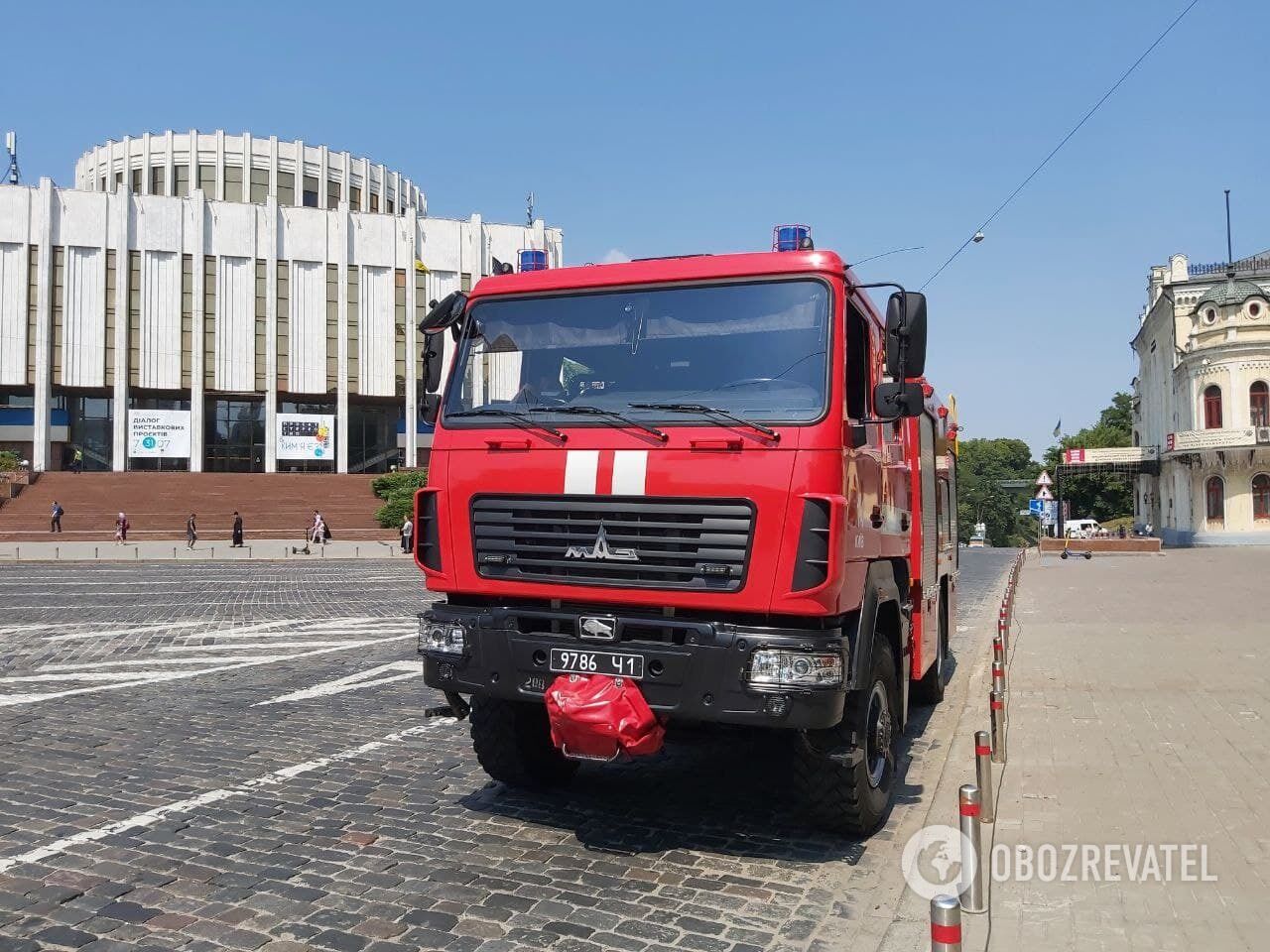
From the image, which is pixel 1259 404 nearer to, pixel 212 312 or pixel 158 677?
pixel 158 677

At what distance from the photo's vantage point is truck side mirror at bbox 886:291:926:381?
520 centimetres

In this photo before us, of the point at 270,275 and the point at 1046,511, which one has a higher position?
the point at 270,275

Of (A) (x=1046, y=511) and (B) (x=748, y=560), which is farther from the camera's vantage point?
(A) (x=1046, y=511)

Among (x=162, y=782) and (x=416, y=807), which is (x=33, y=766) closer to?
(x=162, y=782)

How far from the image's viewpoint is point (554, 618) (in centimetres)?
519

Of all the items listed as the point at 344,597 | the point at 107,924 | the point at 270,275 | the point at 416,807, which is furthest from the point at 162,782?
the point at 270,275

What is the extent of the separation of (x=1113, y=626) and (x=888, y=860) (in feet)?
38.1

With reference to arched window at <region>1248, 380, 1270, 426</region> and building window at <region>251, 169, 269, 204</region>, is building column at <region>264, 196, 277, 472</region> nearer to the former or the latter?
building window at <region>251, 169, 269, 204</region>

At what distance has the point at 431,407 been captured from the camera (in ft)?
19.5

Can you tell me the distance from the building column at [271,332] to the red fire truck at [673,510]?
5526cm

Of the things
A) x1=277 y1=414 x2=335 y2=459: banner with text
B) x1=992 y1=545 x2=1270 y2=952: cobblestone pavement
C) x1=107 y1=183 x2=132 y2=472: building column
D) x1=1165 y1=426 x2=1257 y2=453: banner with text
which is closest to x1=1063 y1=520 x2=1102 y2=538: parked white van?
x1=1165 y1=426 x2=1257 y2=453: banner with text

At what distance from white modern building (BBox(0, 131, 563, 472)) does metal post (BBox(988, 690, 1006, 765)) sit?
52.0 metres

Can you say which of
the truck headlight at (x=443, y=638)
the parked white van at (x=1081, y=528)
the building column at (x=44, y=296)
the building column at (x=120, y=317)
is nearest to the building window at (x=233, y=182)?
the building column at (x=120, y=317)

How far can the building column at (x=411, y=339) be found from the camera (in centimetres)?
6066
